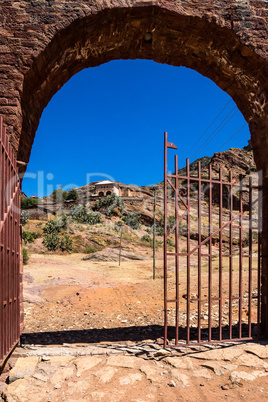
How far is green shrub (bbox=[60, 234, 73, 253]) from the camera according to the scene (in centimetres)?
2475

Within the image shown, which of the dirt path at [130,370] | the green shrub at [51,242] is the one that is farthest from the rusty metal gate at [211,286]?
the green shrub at [51,242]

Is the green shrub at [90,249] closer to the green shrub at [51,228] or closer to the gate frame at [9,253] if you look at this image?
the green shrub at [51,228]

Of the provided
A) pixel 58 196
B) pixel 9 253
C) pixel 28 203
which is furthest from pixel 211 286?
pixel 58 196

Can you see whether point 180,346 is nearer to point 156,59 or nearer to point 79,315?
point 79,315

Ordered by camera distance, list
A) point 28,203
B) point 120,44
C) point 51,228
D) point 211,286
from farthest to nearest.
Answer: point 28,203 → point 51,228 → point 211,286 → point 120,44

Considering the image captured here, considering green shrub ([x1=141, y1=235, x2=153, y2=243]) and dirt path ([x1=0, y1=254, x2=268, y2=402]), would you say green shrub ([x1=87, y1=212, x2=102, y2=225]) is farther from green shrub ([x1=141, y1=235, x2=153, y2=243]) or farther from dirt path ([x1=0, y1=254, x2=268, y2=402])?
dirt path ([x1=0, y1=254, x2=268, y2=402])

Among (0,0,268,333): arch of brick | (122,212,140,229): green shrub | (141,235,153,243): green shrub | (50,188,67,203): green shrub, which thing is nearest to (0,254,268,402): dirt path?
(0,0,268,333): arch of brick

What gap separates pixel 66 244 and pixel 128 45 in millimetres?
22122

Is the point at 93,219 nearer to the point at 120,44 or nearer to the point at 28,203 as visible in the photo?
the point at 28,203

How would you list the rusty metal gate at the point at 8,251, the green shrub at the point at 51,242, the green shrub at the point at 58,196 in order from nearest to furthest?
the rusty metal gate at the point at 8,251, the green shrub at the point at 51,242, the green shrub at the point at 58,196

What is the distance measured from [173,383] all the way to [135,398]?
497mm

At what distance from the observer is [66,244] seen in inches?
989

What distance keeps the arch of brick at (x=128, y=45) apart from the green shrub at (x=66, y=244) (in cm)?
2112

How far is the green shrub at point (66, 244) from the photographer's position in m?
24.8
